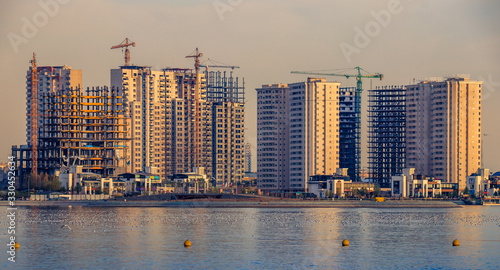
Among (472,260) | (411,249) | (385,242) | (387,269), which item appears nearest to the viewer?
(387,269)

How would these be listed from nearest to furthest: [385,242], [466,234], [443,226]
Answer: [385,242] → [466,234] → [443,226]

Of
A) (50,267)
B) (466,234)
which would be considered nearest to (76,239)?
(50,267)

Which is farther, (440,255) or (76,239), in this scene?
(76,239)

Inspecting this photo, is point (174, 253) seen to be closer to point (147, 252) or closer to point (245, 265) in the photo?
point (147, 252)

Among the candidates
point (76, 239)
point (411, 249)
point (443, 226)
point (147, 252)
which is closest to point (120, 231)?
point (76, 239)

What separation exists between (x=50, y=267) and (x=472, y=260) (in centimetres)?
4823

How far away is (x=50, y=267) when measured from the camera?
325 ft

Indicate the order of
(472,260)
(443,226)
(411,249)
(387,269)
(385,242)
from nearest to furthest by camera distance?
(387,269) < (472,260) < (411,249) < (385,242) < (443,226)

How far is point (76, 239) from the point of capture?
13400cm

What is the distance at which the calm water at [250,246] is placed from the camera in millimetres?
102875

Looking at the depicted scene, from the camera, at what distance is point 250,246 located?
12325 centimetres

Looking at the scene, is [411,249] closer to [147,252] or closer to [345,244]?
[345,244]

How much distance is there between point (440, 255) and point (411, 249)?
7.72 m

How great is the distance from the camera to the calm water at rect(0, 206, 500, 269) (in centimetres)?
10288
